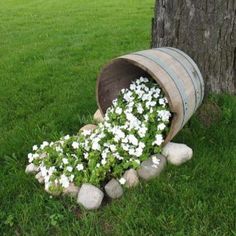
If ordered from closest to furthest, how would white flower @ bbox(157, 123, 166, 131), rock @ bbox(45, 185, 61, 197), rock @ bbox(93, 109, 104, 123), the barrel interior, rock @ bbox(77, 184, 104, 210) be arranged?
rock @ bbox(77, 184, 104, 210) → rock @ bbox(45, 185, 61, 197) → white flower @ bbox(157, 123, 166, 131) → the barrel interior → rock @ bbox(93, 109, 104, 123)

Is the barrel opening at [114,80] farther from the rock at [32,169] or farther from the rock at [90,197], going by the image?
the rock at [90,197]

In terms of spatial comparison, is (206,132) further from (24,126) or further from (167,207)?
(24,126)

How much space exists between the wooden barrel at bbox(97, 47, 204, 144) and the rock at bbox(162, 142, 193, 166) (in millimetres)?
115

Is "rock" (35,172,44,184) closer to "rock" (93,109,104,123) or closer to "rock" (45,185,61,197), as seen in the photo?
"rock" (45,185,61,197)

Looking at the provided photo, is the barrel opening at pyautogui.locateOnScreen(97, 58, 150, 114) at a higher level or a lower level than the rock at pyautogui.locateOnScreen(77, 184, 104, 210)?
higher

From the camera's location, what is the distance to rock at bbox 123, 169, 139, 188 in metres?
3.68

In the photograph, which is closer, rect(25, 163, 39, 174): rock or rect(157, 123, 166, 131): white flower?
rect(157, 123, 166, 131): white flower

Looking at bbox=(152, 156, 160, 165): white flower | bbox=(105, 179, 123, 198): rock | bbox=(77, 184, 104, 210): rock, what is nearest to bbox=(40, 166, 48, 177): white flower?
bbox=(77, 184, 104, 210): rock

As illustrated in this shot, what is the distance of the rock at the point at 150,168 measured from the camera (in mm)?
3742

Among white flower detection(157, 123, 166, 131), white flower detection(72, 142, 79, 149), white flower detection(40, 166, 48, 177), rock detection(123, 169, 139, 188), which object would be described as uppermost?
white flower detection(157, 123, 166, 131)

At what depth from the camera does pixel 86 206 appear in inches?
139

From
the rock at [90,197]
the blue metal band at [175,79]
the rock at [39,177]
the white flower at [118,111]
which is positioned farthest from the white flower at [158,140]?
the rock at [39,177]

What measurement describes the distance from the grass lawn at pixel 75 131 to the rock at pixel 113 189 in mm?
73

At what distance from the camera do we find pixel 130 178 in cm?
369
